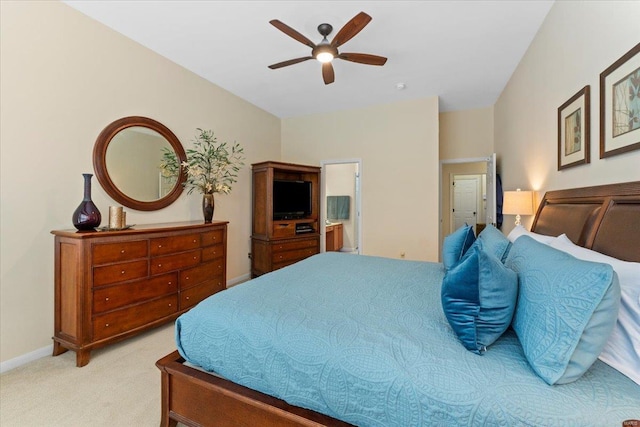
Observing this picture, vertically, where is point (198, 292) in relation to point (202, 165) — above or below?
below

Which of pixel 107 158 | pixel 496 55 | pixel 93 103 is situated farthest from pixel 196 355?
pixel 496 55

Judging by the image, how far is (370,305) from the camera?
1.52m

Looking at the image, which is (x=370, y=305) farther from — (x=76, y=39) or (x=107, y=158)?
(x=76, y=39)

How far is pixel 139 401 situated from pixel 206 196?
2175mm

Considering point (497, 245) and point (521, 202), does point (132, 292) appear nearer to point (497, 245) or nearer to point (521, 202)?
point (497, 245)

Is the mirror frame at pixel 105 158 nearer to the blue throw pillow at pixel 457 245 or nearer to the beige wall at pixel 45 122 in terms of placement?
the beige wall at pixel 45 122

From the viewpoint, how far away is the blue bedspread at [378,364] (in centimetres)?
84

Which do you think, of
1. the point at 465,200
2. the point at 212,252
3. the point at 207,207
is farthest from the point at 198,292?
the point at 465,200

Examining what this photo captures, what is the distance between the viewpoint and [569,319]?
90 centimetres

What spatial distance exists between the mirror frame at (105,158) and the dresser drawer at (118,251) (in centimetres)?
66

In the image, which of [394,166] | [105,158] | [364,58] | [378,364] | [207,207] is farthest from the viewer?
[394,166]

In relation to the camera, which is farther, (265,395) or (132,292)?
(132,292)

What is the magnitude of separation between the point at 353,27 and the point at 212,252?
272 cm

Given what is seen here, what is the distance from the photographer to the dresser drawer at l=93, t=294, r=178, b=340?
7.38 ft
